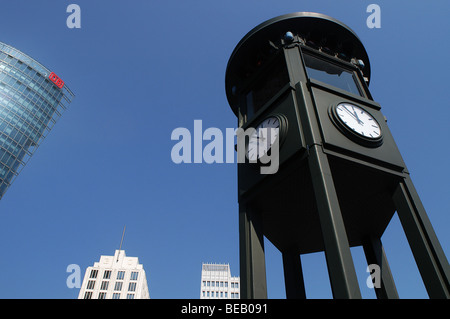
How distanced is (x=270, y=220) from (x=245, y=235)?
67.0 inches

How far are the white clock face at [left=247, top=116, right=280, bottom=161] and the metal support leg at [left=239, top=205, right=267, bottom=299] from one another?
1.53 meters

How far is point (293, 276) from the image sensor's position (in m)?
9.42

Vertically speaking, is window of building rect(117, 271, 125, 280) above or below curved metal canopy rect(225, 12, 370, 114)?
above

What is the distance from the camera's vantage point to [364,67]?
11.6 meters

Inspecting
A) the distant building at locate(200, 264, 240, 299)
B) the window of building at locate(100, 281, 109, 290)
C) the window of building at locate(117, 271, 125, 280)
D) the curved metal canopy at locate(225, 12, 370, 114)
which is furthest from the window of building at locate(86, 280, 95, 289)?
the curved metal canopy at locate(225, 12, 370, 114)

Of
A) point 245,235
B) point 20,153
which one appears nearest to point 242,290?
point 245,235

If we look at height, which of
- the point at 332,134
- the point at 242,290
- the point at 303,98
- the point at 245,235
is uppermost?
the point at 303,98

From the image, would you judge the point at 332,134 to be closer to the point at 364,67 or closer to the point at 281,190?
the point at 281,190

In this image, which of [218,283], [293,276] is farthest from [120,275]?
[293,276]

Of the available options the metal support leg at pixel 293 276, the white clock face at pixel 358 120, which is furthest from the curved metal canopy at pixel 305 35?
the metal support leg at pixel 293 276

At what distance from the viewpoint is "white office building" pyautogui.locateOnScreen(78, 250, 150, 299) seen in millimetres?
88625

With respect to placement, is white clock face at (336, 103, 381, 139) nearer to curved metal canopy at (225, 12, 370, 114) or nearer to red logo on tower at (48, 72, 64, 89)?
curved metal canopy at (225, 12, 370, 114)

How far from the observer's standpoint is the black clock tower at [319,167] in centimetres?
638
